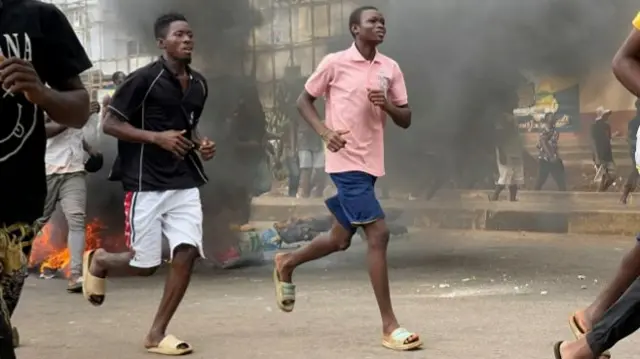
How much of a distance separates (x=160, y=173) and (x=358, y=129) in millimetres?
797

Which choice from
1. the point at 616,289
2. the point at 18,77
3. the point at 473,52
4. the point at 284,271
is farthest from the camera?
the point at 473,52

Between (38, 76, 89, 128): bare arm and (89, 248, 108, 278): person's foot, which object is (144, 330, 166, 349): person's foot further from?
(38, 76, 89, 128): bare arm

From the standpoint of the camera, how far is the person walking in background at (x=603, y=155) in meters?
7.77

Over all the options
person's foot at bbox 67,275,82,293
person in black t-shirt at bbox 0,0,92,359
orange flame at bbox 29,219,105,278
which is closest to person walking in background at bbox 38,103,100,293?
person's foot at bbox 67,275,82,293

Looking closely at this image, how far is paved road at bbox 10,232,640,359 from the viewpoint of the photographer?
3.75 metres

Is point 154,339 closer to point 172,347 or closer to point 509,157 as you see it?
point 172,347

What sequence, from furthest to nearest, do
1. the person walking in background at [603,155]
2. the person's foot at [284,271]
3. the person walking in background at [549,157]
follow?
the person walking in background at [549,157], the person walking in background at [603,155], the person's foot at [284,271]

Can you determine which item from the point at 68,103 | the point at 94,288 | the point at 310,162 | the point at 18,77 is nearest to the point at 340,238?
the point at 94,288

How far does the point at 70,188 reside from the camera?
5559 mm

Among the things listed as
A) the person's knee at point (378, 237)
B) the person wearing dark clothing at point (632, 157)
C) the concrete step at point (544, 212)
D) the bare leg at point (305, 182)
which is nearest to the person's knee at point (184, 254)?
the person's knee at point (378, 237)

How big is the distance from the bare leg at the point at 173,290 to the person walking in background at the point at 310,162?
9.52ft

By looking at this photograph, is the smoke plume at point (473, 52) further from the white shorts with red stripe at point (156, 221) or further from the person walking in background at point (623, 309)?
the person walking in background at point (623, 309)

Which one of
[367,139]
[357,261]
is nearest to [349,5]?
[357,261]

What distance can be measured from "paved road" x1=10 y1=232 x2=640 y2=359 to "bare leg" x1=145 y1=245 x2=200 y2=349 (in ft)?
0.29
